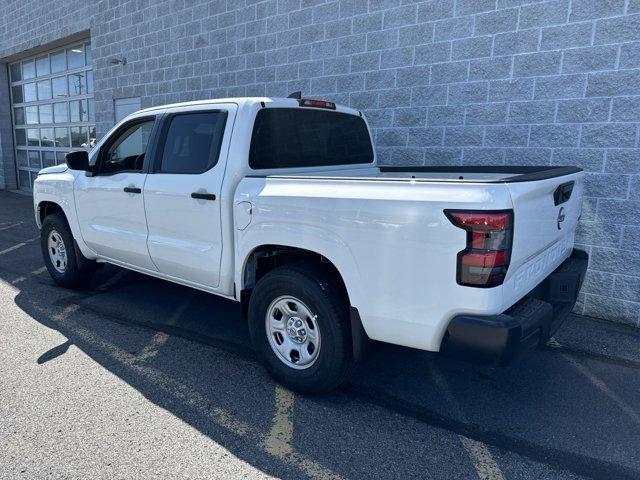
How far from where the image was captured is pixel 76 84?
1267cm

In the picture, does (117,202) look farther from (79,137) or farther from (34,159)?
(34,159)

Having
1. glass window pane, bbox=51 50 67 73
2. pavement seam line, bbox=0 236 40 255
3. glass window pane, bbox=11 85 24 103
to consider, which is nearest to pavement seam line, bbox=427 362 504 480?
pavement seam line, bbox=0 236 40 255

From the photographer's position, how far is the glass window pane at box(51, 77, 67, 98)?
13.2 metres

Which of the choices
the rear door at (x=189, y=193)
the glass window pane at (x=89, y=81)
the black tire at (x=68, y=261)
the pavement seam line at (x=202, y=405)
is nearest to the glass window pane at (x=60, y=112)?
the glass window pane at (x=89, y=81)

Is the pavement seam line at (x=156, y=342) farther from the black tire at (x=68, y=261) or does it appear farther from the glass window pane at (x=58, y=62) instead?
the glass window pane at (x=58, y=62)

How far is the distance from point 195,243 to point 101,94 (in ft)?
28.2

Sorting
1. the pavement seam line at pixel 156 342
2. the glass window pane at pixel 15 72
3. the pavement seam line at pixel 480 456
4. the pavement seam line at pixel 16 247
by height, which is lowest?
the pavement seam line at pixel 16 247

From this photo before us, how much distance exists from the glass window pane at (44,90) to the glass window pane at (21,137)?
1.66 metres

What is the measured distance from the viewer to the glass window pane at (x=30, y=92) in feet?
47.4

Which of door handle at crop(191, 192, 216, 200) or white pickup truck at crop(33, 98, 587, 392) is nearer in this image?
white pickup truck at crop(33, 98, 587, 392)

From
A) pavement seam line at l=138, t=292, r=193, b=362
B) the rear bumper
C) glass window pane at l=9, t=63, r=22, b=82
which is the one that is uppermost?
glass window pane at l=9, t=63, r=22, b=82

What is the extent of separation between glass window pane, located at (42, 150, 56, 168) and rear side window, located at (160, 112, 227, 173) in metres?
11.3

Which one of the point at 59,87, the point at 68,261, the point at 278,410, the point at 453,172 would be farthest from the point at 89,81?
the point at 278,410

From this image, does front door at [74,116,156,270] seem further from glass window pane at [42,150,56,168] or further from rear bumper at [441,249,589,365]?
glass window pane at [42,150,56,168]
